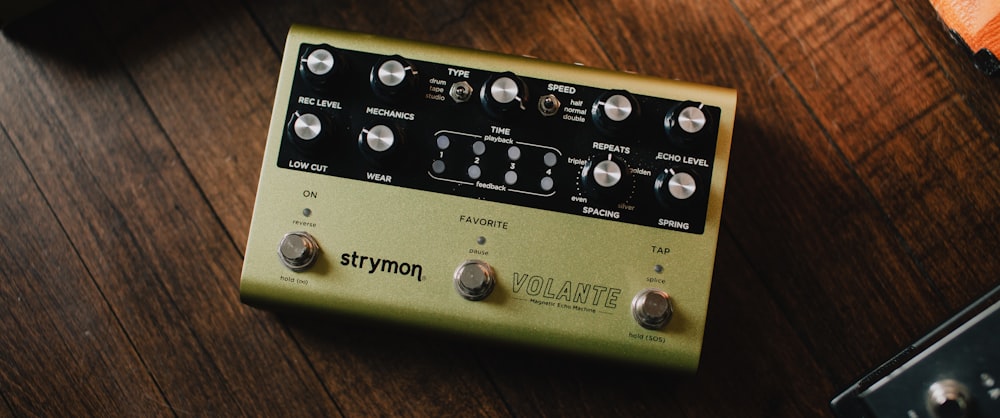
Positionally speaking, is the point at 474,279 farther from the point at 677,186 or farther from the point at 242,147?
the point at 242,147

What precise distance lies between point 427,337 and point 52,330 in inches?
25.0

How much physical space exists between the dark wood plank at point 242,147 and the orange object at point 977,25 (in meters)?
0.96

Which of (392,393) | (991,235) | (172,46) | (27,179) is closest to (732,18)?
(991,235)

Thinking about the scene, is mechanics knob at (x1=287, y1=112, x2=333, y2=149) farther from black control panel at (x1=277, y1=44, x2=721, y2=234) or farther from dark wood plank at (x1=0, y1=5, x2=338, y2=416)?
dark wood plank at (x1=0, y1=5, x2=338, y2=416)

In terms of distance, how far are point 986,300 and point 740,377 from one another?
1.23ft

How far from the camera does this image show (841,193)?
47.0 inches

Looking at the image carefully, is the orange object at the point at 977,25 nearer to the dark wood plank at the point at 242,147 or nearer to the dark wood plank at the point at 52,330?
the dark wood plank at the point at 242,147

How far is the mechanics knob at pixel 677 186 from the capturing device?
997mm

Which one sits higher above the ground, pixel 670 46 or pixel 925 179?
pixel 670 46

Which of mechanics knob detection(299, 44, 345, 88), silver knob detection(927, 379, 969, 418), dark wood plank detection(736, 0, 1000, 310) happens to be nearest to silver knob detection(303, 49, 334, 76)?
mechanics knob detection(299, 44, 345, 88)

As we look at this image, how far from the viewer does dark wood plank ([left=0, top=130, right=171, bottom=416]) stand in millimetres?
1179

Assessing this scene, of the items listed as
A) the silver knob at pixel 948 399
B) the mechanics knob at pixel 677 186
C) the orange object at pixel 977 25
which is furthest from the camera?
the orange object at pixel 977 25

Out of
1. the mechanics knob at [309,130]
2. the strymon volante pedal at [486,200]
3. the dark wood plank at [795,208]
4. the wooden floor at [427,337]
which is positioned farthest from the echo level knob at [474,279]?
the dark wood plank at [795,208]

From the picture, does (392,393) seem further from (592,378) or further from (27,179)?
(27,179)
